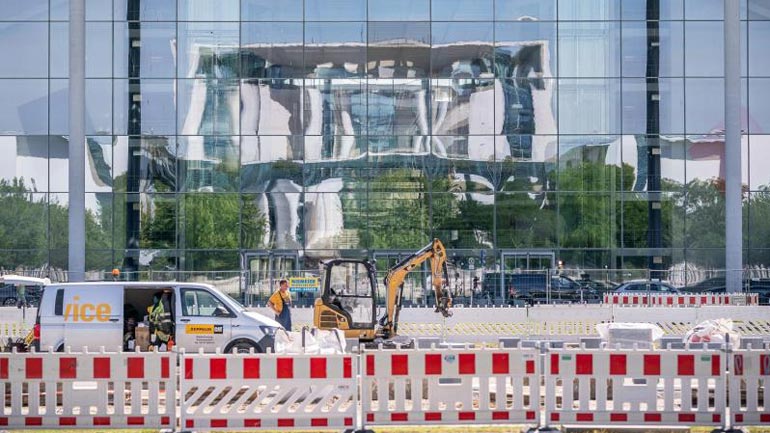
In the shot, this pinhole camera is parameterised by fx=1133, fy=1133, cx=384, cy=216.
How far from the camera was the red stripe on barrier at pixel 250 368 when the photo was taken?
12938 mm

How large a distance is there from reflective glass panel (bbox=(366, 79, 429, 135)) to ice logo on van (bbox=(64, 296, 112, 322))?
75.5 ft

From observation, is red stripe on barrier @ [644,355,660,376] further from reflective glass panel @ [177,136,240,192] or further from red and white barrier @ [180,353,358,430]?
reflective glass panel @ [177,136,240,192]

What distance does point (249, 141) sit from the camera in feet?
139

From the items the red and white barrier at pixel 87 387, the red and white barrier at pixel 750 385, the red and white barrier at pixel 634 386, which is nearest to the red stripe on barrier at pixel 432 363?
the red and white barrier at pixel 634 386

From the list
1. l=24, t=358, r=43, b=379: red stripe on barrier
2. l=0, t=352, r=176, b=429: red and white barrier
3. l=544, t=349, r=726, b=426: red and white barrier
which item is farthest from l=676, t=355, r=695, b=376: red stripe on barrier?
l=24, t=358, r=43, b=379: red stripe on barrier

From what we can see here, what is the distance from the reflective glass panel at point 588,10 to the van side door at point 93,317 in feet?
87.3

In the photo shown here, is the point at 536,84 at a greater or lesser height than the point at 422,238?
greater

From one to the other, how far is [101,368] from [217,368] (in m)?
1.35

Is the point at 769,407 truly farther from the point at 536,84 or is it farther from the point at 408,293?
the point at 536,84

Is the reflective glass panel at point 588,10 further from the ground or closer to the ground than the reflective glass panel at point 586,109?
further from the ground

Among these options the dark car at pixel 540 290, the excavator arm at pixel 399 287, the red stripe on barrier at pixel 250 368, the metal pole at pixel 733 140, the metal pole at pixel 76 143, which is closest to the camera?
the red stripe on barrier at pixel 250 368

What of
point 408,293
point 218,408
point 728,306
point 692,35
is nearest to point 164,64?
point 408,293

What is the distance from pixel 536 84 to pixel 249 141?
36.1 feet

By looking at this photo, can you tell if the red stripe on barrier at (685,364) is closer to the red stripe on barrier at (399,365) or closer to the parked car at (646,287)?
the red stripe on barrier at (399,365)
